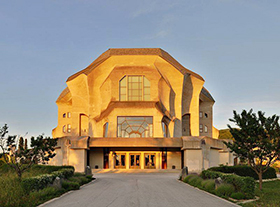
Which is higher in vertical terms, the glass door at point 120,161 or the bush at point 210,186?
the bush at point 210,186

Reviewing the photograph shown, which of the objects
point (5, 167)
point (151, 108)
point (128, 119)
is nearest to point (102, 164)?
point (128, 119)

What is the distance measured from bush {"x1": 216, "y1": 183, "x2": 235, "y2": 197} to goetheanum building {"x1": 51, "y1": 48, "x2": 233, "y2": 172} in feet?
96.4

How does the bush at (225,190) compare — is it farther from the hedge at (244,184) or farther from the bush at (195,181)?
the bush at (195,181)

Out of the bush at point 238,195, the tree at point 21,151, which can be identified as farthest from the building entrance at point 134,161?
the bush at point 238,195

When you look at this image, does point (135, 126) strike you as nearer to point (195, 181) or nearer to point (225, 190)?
point (195, 181)

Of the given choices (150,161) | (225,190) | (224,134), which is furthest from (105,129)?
(224,134)

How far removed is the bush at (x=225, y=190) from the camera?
16.6m

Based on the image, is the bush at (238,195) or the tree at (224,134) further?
the tree at (224,134)

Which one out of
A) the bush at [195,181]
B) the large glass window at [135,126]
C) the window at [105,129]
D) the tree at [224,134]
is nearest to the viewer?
the bush at [195,181]

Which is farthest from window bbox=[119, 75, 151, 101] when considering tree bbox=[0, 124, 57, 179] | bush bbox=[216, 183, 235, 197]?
bush bbox=[216, 183, 235, 197]

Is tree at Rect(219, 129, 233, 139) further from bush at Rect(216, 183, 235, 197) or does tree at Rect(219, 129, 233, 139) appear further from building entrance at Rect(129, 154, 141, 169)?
bush at Rect(216, 183, 235, 197)

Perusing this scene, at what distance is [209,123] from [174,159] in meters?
16.6

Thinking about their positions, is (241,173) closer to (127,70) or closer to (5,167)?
(5,167)

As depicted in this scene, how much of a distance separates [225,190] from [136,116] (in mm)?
36604
